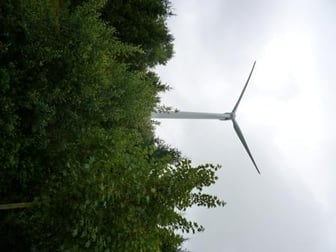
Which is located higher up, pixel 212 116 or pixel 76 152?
pixel 212 116

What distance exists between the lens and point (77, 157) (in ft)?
33.4

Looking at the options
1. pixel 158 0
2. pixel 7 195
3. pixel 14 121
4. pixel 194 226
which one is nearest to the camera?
pixel 194 226

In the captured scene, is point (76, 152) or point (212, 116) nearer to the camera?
point (76, 152)

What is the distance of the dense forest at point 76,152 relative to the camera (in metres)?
6.77

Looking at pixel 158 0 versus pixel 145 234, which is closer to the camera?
pixel 145 234

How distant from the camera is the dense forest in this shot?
22.2 ft

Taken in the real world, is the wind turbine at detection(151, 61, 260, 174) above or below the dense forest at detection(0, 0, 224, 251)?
above

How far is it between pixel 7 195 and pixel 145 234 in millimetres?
4213

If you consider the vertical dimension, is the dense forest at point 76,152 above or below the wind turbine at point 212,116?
below

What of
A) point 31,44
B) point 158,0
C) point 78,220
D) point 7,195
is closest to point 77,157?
point 7,195

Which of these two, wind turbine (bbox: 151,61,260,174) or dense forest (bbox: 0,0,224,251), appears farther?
wind turbine (bbox: 151,61,260,174)

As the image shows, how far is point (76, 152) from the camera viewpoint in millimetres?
10164

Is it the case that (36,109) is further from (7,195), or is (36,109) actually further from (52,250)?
(52,250)

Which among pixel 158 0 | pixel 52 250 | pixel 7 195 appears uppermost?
pixel 158 0
